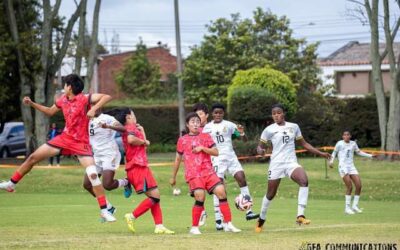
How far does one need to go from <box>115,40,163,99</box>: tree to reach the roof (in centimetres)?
1453

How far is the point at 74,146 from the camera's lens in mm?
15375

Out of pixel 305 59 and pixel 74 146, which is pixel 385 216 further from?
pixel 305 59

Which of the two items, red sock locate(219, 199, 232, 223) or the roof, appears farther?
the roof

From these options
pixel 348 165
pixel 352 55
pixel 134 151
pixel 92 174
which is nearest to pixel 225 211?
pixel 134 151

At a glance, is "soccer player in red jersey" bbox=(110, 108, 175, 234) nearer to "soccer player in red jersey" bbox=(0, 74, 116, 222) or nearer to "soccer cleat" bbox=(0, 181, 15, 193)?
"soccer player in red jersey" bbox=(0, 74, 116, 222)

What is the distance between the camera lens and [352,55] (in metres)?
83.4

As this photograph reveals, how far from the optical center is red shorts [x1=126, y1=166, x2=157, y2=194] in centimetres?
1567

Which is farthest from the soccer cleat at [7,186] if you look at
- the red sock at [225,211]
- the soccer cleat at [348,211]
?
the soccer cleat at [348,211]

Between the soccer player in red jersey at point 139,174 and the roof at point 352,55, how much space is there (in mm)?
61800

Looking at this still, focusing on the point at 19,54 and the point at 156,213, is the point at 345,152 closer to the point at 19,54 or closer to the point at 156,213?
the point at 156,213

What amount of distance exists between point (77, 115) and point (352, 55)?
70.1 m

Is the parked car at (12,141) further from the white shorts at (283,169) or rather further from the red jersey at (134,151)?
the red jersey at (134,151)

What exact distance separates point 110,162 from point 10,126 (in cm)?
3508

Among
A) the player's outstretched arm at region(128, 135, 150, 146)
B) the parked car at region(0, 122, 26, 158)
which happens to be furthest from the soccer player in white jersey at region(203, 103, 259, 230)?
the parked car at region(0, 122, 26, 158)
